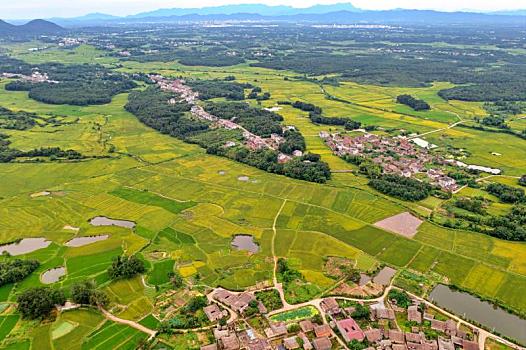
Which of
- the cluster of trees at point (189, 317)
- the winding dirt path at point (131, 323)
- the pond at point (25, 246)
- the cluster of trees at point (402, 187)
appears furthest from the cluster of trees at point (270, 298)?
the cluster of trees at point (402, 187)

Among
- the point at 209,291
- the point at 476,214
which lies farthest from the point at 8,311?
the point at 476,214

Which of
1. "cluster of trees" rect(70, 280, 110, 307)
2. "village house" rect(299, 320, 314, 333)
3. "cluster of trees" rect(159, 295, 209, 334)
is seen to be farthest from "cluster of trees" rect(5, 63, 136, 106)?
"village house" rect(299, 320, 314, 333)

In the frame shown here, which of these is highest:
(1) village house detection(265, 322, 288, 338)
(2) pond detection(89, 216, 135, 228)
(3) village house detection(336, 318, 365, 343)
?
(3) village house detection(336, 318, 365, 343)

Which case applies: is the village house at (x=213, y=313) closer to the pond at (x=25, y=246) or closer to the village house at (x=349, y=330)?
the village house at (x=349, y=330)

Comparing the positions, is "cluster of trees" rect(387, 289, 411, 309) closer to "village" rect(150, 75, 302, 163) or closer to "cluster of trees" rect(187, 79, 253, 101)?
"village" rect(150, 75, 302, 163)

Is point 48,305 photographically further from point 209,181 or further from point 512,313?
point 512,313
